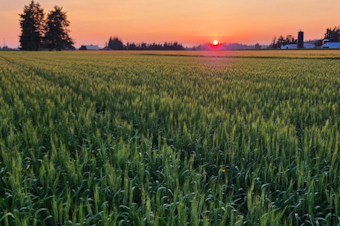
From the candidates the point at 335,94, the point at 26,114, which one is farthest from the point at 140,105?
the point at 335,94

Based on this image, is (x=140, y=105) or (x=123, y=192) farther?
(x=140, y=105)

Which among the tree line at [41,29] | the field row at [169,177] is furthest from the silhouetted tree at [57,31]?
the field row at [169,177]

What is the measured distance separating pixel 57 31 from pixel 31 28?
24.6ft

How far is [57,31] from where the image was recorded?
310 feet

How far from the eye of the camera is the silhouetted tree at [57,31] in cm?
9375

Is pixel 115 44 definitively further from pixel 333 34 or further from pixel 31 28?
pixel 333 34

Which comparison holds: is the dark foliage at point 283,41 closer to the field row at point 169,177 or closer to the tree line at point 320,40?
the tree line at point 320,40

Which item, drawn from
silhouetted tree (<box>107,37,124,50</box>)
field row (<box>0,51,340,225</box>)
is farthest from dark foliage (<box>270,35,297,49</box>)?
field row (<box>0,51,340,225</box>)

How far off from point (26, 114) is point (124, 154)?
2.94 metres

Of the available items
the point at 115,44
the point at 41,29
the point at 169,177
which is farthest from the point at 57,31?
the point at 169,177

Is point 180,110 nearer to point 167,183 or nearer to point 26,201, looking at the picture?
point 167,183

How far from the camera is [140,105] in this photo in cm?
542

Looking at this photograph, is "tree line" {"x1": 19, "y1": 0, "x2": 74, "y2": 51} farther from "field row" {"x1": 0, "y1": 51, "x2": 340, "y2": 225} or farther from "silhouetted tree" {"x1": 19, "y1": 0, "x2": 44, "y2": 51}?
"field row" {"x1": 0, "y1": 51, "x2": 340, "y2": 225}

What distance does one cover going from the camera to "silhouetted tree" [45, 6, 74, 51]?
9375 centimetres
